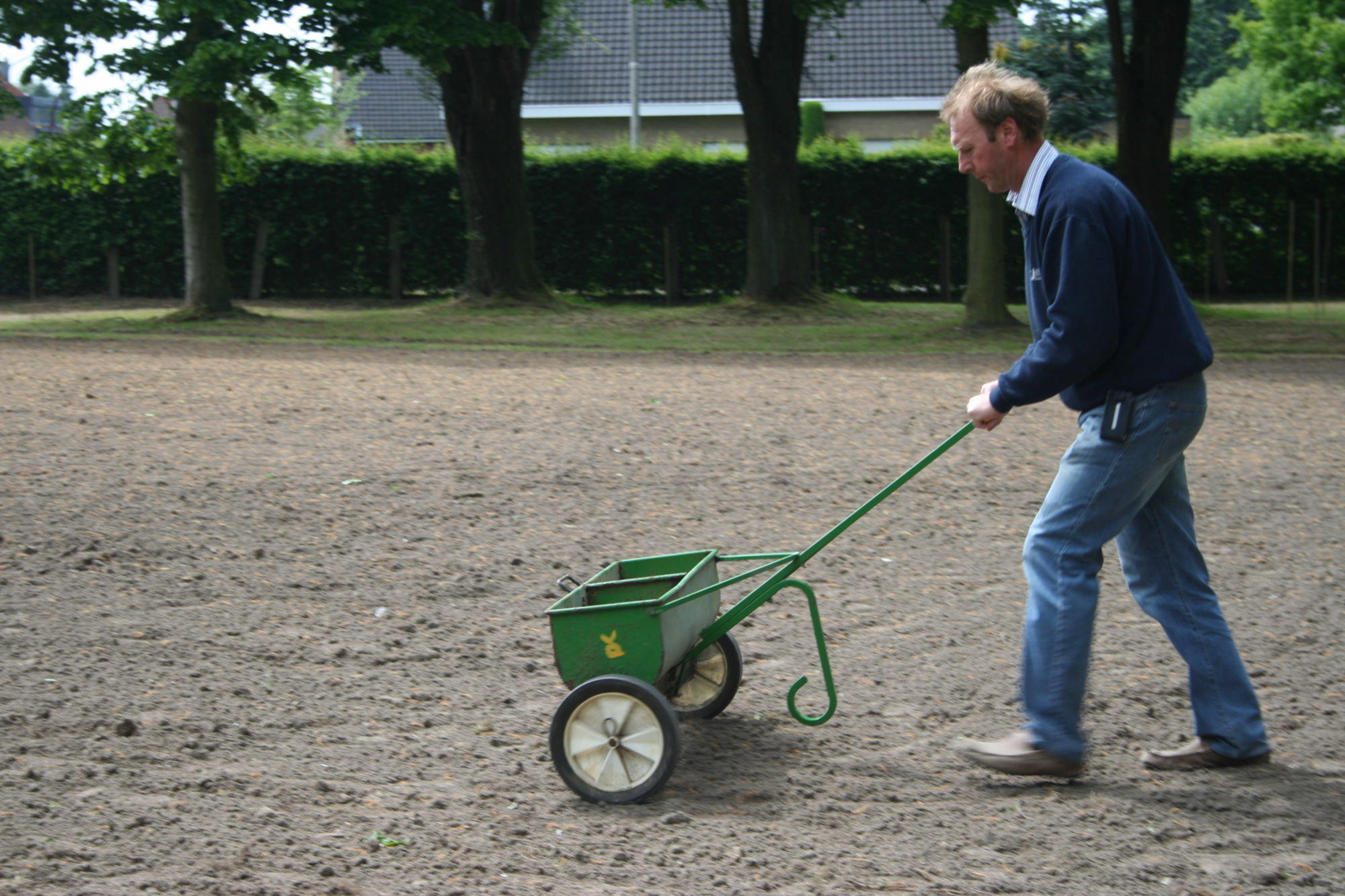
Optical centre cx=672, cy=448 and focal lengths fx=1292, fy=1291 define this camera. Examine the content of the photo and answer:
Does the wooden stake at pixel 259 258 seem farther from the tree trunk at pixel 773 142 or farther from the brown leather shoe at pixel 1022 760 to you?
the brown leather shoe at pixel 1022 760

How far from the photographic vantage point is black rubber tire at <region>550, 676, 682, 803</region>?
3.67 m

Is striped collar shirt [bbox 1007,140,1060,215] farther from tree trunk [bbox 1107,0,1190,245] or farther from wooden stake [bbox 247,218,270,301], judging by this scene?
wooden stake [bbox 247,218,270,301]

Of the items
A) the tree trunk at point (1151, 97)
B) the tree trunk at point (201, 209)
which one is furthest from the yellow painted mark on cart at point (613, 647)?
the tree trunk at point (201, 209)

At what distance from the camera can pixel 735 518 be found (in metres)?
6.94

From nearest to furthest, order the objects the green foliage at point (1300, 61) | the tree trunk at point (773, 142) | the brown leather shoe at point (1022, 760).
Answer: the brown leather shoe at point (1022, 760) → the tree trunk at point (773, 142) → the green foliage at point (1300, 61)

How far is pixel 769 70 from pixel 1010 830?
16940 mm

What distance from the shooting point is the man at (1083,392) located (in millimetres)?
3443

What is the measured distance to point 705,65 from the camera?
37.5 m

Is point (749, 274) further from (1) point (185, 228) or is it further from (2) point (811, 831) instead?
(2) point (811, 831)

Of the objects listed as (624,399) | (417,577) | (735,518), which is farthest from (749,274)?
(417,577)

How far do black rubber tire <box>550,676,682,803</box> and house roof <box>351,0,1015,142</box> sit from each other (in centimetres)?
3276

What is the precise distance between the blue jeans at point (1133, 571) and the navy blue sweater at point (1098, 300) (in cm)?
11

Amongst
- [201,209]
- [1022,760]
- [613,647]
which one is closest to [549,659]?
[613,647]

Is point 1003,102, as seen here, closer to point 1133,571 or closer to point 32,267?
point 1133,571
